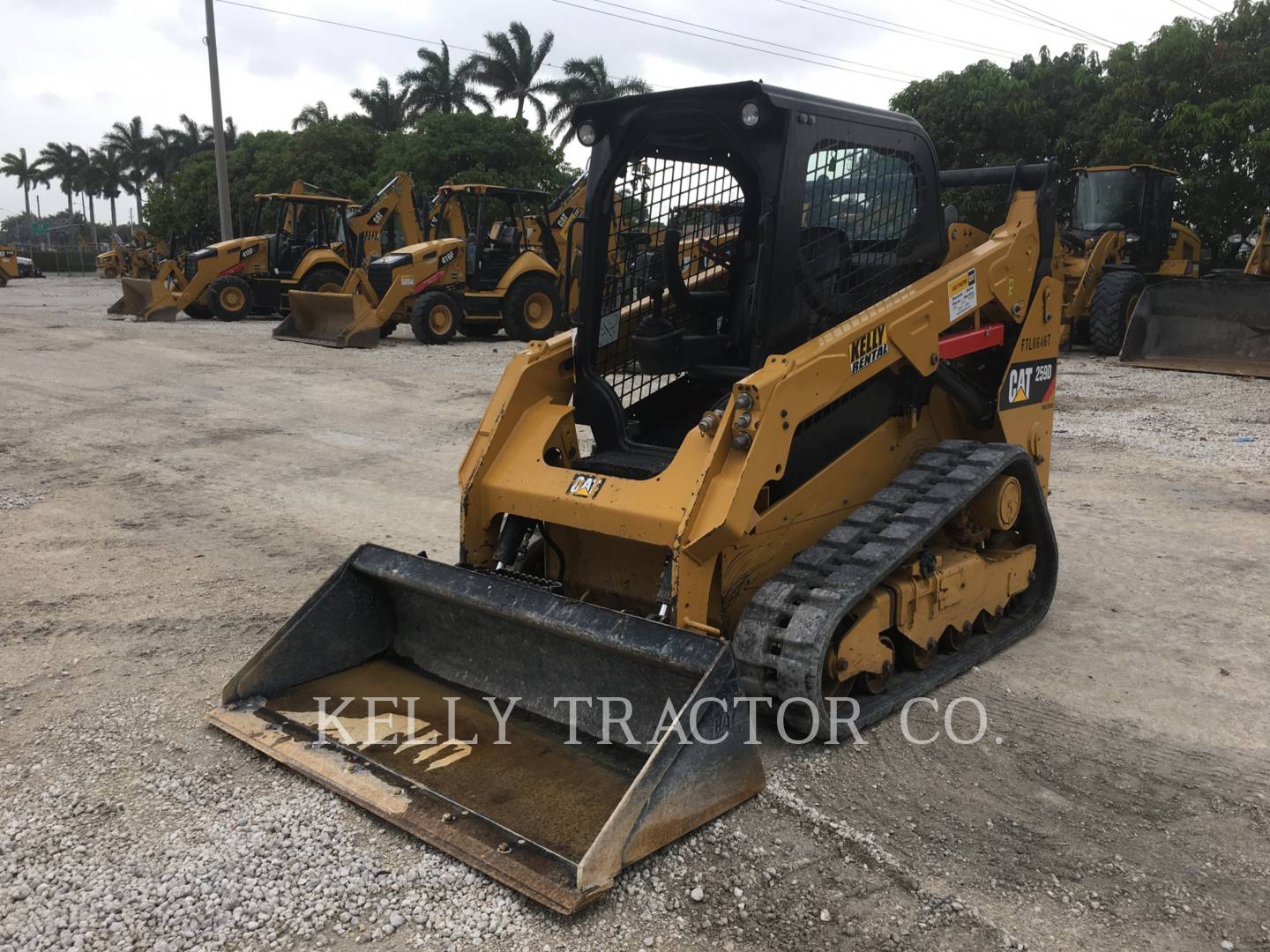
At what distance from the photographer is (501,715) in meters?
3.77

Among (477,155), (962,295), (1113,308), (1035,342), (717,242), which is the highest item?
(477,155)

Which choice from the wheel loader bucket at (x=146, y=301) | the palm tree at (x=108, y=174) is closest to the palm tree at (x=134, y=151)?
the palm tree at (x=108, y=174)

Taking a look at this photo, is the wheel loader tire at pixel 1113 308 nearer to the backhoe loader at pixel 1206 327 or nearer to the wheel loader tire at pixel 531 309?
the backhoe loader at pixel 1206 327

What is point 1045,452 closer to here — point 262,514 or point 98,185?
point 262,514

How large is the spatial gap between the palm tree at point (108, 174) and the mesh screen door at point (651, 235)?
90067 millimetres

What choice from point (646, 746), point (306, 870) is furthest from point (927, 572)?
point (306, 870)

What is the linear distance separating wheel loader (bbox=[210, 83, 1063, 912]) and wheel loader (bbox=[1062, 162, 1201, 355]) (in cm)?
1070

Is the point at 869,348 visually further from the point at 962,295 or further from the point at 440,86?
the point at 440,86

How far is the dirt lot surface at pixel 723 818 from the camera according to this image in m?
2.75

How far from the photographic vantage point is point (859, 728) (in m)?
3.74

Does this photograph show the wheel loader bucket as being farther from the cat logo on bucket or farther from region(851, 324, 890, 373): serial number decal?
region(851, 324, 890, 373): serial number decal

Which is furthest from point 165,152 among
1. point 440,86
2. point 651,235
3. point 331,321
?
point 651,235

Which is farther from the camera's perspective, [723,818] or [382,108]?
[382,108]

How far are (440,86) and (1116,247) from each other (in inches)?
1569
